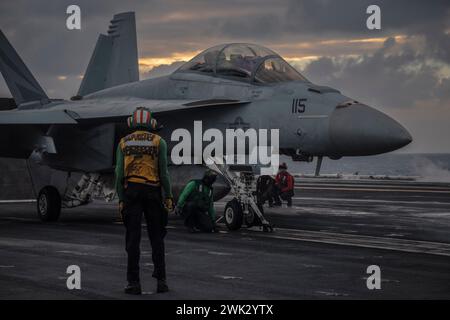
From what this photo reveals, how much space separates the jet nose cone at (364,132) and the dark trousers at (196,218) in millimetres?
3018

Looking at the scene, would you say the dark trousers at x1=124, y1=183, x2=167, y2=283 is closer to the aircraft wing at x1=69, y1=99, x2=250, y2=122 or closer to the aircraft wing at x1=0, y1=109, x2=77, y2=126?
the aircraft wing at x1=69, y1=99, x2=250, y2=122

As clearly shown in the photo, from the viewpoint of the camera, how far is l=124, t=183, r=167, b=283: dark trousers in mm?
9258

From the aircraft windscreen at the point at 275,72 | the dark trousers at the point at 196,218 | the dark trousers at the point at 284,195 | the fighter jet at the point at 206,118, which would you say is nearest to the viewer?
the fighter jet at the point at 206,118

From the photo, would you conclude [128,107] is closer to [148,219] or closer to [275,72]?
[275,72]

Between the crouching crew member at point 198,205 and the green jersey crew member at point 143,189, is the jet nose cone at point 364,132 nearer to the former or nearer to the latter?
the crouching crew member at point 198,205

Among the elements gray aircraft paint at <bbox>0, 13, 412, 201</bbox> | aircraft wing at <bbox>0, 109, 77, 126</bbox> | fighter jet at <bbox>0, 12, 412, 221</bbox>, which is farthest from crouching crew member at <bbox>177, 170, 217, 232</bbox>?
aircraft wing at <bbox>0, 109, 77, 126</bbox>

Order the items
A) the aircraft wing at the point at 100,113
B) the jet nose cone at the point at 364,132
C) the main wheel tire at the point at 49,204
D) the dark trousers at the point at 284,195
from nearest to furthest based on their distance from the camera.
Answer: the jet nose cone at the point at 364,132 → the aircraft wing at the point at 100,113 → the main wheel tire at the point at 49,204 → the dark trousers at the point at 284,195

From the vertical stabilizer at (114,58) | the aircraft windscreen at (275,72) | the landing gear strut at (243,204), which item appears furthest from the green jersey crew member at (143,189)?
the vertical stabilizer at (114,58)

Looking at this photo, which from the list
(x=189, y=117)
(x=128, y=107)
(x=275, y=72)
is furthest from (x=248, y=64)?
(x=128, y=107)

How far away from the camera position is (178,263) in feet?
38.3

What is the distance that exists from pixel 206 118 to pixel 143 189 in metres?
8.29

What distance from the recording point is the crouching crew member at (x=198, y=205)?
1636 cm
